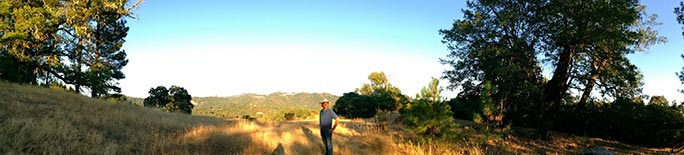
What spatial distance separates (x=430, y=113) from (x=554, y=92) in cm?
852

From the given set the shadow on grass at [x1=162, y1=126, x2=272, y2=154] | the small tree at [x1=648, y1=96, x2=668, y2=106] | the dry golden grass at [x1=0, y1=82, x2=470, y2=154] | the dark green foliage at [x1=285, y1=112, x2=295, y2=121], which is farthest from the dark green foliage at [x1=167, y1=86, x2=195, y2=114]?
the small tree at [x1=648, y1=96, x2=668, y2=106]

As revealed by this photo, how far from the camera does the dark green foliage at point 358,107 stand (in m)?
31.8

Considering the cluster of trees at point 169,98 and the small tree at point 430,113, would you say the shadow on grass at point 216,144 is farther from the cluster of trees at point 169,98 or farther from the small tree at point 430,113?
the cluster of trees at point 169,98

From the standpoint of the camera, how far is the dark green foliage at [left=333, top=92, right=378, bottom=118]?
31781 millimetres

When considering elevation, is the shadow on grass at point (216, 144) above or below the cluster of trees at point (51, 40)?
below

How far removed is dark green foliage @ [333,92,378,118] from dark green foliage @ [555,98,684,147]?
14435mm

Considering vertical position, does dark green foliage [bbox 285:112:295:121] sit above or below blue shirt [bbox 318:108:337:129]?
below

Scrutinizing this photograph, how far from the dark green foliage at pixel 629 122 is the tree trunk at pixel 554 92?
2527mm

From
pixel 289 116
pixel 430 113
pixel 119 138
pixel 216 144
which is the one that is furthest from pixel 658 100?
pixel 289 116

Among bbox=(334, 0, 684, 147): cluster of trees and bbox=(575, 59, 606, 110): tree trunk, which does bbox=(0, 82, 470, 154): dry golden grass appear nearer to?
bbox=(334, 0, 684, 147): cluster of trees

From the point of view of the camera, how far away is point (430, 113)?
1284 centimetres

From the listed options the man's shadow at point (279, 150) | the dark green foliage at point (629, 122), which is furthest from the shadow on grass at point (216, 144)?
the dark green foliage at point (629, 122)

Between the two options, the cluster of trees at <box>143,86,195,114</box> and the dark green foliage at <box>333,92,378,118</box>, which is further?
the cluster of trees at <box>143,86,195,114</box>

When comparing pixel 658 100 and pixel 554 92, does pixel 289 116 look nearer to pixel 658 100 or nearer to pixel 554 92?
pixel 554 92
